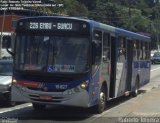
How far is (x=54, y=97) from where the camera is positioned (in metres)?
13.6

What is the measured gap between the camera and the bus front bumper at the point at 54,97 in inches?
533

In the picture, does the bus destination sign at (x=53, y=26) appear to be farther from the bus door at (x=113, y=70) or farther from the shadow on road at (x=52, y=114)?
the bus door at (x=113, y=70)

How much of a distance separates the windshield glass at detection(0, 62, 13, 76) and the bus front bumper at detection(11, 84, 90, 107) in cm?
333

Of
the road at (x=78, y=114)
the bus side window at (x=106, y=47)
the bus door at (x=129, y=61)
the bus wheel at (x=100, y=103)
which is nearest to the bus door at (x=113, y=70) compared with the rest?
the road at (x=78, y=114)

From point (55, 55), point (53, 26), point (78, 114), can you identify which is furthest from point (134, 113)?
point (53, 26)

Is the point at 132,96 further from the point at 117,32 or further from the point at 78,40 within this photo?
the point at 78,40

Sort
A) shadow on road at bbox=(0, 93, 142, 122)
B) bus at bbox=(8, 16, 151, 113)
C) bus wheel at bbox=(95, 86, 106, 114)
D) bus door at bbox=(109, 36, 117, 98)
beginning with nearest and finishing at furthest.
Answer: bus at bbox=(8, 16, 151, 113), shadow on road at bbox=(0, 93, 142, 122), bus wheel at bbox=(95, 86, 106, 114), bus door at bbox=(109, 36, 117, 98)

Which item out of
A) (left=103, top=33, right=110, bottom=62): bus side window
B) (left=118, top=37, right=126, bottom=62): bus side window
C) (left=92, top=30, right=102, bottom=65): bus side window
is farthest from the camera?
(left=118, top=37, right=126, bottom=62): bus side window

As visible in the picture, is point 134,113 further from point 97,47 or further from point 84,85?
point 97,47

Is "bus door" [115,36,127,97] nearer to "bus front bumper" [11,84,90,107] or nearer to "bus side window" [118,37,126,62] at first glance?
"bus side window" [118,37,126,62]

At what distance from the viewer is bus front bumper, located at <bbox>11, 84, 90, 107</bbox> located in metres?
13.5

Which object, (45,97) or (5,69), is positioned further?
→ (5,69)

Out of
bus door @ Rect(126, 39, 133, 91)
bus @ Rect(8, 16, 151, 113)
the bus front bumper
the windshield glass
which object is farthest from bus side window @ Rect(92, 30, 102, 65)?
bus door @ Rect(126, 39, 133, 91)

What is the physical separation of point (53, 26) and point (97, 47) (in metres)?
1.32
